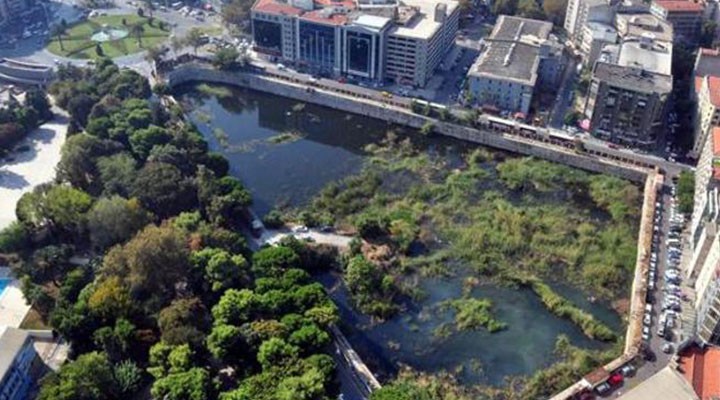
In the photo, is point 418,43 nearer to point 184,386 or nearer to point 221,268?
point 221,268

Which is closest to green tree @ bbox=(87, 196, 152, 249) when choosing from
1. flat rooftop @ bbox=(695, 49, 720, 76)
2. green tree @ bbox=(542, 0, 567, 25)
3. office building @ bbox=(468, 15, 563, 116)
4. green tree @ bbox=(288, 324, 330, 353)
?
green tree @ bbox=(288, 324, 330, 353)

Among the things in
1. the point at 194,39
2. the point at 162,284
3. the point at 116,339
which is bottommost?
the point at 116,339

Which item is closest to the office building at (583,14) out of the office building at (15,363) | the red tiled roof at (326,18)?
the red tiled roof at (326,18)

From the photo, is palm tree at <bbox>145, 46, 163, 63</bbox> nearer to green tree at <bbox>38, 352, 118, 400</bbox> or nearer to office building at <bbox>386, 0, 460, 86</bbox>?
office building at <bbox>386, 0, 460, 86</bbox>

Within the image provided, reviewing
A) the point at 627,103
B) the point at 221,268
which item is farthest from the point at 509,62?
the point at 221,268

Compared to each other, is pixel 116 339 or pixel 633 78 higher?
pixel 633 78
